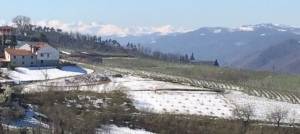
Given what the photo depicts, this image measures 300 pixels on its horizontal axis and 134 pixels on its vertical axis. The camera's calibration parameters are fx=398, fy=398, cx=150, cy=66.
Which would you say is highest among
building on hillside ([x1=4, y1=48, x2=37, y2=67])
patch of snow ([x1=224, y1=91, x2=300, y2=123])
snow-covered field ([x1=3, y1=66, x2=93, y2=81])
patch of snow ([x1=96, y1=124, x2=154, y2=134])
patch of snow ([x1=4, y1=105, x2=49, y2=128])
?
building on hillside ([x1=4, y1=48, x2=37, y2=67])

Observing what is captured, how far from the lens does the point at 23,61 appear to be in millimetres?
46812

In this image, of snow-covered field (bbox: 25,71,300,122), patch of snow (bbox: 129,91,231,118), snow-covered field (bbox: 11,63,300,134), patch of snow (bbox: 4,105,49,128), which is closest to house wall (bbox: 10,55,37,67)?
snow-covered field (bbox: 11,63,300,134)

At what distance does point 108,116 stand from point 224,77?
36.5 meters

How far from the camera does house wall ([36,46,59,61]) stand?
4819cm

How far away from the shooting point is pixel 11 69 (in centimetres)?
4344

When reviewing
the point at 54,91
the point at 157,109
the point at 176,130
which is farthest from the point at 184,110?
the point at 54,91

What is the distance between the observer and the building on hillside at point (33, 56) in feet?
152

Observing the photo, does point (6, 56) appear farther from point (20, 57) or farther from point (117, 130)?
point (117, 130)

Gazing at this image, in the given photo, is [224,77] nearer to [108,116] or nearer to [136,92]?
[136,92]

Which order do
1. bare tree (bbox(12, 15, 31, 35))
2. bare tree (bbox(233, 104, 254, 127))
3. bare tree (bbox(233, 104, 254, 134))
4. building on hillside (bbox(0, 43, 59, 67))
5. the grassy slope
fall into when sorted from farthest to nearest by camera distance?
bare tree (bbox(12, 15, 31, 35)) → the grassy slope → building on hillside (bbox(0, 43, 59, 67)) → bare tree (bbox(233, 104, 254, 127)) → bare tree (bbox(233, 104, 254, 134))

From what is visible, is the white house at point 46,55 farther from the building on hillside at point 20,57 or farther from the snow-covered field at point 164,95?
the snow-covered field at point 164,95

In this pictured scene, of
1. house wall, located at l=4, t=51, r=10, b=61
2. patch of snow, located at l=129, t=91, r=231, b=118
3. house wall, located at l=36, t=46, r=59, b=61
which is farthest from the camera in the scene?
house wall, located at l=36, t=46, r=59, b=61

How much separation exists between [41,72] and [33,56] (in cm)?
424

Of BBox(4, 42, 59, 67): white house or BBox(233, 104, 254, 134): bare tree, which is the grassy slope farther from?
BBox(233, 104, 254, 134): bare tree
